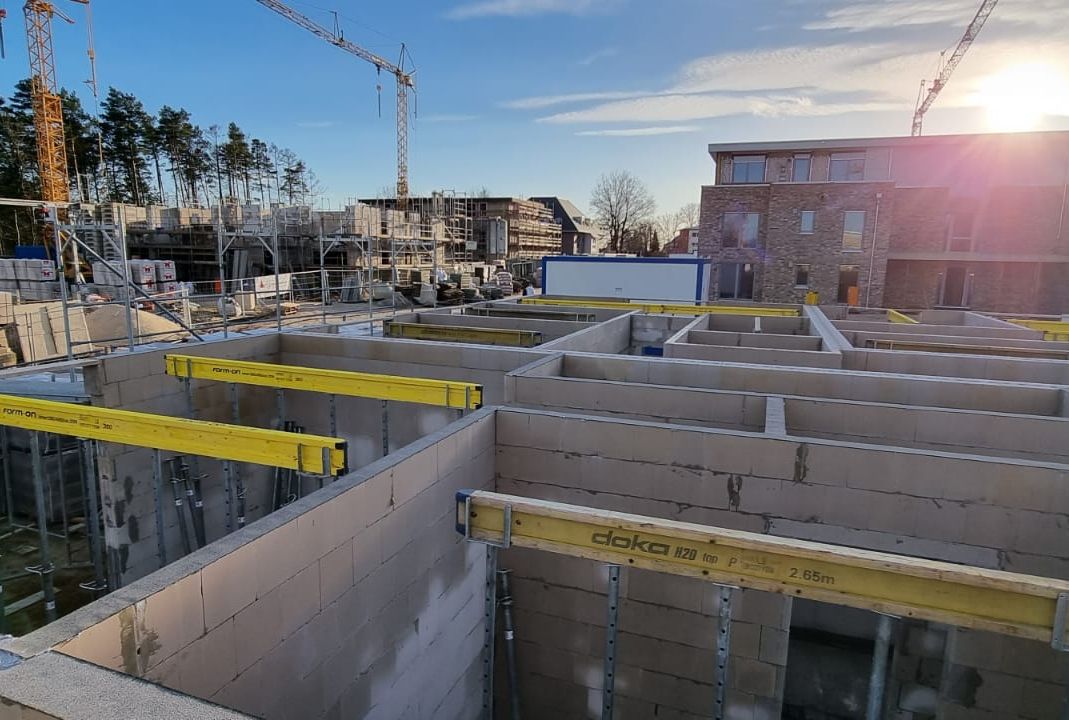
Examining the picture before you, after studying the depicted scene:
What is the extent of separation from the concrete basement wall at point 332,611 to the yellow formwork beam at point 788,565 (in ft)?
3.05

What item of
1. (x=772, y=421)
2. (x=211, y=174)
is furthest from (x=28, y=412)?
(x=211, y=174)

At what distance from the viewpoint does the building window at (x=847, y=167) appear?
30.2 m

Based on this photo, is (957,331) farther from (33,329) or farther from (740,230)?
(33,329)

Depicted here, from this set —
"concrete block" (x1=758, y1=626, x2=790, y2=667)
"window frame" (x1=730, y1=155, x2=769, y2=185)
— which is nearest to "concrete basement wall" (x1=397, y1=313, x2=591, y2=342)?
"concrete block" (x1=758, y1=626, x2=790, y2=667)

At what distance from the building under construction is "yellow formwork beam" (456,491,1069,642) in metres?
0.01

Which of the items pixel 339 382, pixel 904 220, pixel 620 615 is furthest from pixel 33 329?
pixel 904 220

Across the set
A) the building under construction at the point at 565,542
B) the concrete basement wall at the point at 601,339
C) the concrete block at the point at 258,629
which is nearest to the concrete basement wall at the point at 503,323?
the concrete basement wall at the point at 601,339

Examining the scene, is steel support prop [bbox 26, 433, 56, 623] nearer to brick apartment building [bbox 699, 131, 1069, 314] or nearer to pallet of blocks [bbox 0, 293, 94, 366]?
pallet of blocks [bbox 0, 293, 94, 366]

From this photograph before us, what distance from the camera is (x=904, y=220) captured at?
98.5 feet

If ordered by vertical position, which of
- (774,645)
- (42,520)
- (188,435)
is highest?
(188,435)

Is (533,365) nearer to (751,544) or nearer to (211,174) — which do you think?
(751,544)

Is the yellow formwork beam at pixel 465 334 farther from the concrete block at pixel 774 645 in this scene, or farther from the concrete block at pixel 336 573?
the concrete block at pixel 336 573

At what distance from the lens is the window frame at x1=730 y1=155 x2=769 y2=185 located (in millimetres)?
30906

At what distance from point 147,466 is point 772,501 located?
25.1 ft
